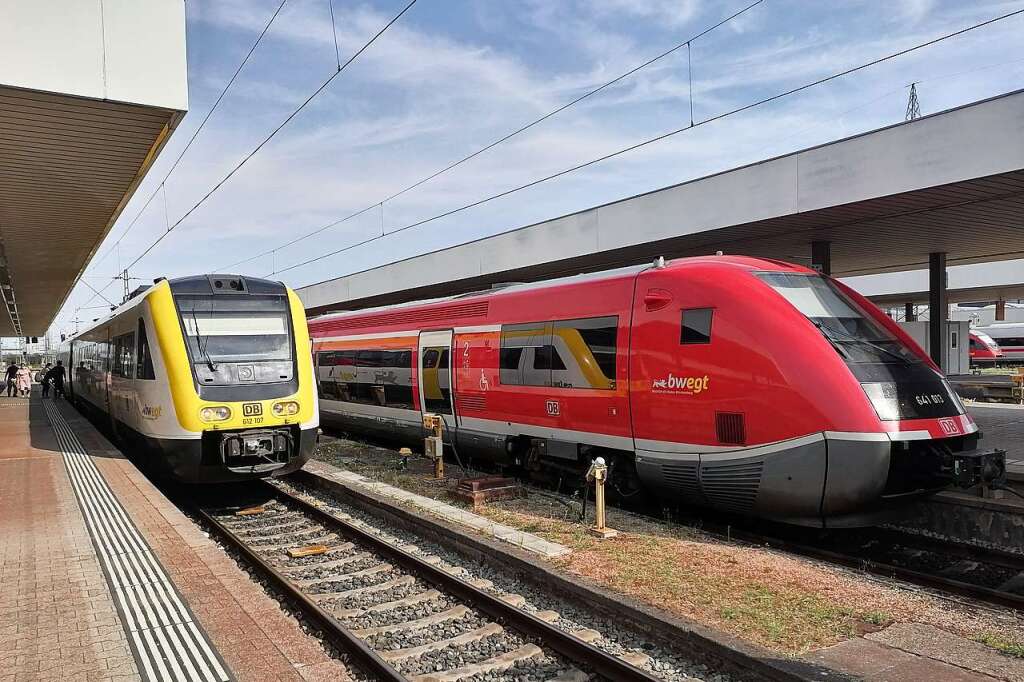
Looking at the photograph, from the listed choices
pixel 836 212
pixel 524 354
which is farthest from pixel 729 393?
pixel 836 212

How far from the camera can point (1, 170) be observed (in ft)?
39.1

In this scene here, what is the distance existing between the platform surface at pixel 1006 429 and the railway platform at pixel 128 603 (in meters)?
8.84

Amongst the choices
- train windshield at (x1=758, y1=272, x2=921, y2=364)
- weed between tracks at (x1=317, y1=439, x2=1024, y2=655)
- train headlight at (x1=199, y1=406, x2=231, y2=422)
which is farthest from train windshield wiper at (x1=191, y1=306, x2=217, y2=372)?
train windshield at (x1=758, y1=272, x2=921, y2=364)

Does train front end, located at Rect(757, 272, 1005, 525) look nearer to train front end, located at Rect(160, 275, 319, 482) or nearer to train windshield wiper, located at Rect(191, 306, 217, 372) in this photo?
train front end, located at Rect(160, 275, 319, 482)

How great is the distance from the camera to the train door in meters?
12.2

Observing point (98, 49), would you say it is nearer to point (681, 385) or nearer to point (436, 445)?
point (436, 445)

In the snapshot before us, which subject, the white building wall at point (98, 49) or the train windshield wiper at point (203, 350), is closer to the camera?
the white building wall at point (98, 49)

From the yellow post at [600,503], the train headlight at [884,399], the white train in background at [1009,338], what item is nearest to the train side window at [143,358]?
the yellow post at [600,503]

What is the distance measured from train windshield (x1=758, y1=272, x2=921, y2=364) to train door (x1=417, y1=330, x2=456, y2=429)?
585 centimetres

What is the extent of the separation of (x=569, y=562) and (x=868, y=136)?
9.43m

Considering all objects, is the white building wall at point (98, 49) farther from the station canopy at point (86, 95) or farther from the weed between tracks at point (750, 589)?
the weed between tracks at point (750, 589)

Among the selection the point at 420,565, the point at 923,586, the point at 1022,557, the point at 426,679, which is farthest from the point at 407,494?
the point at 1022,557

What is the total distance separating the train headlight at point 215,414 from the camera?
923cm

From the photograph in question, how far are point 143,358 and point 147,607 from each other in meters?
5.92
